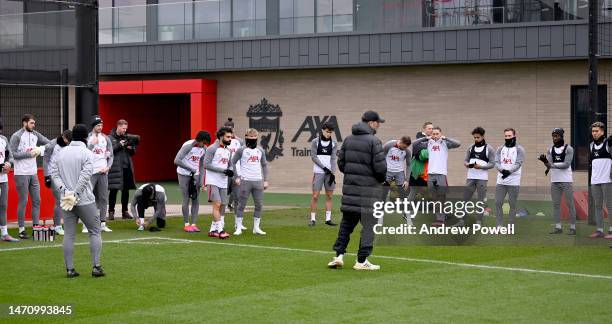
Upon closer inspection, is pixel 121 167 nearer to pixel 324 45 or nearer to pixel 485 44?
pixel 324 45

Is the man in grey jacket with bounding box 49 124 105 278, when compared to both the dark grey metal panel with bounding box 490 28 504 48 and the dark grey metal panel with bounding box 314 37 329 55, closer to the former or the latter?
the dark grey metal panel with bounding box 490 28 504 48

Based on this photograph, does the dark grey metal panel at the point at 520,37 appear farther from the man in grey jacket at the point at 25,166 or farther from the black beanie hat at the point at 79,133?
the black beanie hat at the point at 79,133

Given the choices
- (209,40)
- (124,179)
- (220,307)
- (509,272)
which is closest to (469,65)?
(209,40)

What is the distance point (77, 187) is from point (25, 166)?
→ 17.2ft

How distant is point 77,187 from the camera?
11938mm

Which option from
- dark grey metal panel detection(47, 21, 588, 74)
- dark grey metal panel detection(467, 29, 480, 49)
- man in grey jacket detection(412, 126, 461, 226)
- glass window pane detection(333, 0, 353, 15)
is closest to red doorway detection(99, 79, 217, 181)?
dark grey metal panel detection(47, 21, 588, 74)

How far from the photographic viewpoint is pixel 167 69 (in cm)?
3306

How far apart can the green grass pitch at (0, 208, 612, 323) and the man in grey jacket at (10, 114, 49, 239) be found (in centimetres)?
107

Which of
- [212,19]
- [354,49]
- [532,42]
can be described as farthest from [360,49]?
[212,19]

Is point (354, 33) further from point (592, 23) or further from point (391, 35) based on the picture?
point (592, 23)

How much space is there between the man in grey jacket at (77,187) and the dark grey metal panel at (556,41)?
17.3 meters

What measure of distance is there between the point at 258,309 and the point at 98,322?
1627mm

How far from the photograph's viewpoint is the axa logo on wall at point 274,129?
3145 cm

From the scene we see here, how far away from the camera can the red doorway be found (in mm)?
32750
